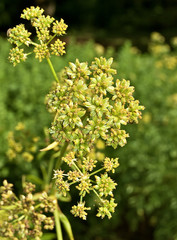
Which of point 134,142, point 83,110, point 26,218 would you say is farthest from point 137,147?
point 83,110

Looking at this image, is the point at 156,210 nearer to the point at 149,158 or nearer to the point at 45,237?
the point at 149,158

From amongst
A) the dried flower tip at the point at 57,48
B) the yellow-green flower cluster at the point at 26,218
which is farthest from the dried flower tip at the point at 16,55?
the yellow-green flower cluster at the point at 26,218

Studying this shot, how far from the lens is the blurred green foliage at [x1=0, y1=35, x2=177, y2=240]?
4234mm

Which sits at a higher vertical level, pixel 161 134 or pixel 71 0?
pixel 71 0

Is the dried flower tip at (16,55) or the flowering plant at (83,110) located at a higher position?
the dried flower tip at (16,55)

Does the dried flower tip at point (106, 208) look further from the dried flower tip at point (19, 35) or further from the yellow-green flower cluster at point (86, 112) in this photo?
the dried flower tip at point (19, 35)

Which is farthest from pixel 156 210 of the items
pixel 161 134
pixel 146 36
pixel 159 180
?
pixel 146 36

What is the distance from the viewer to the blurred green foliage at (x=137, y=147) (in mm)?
4234

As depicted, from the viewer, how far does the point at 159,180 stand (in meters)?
4.18

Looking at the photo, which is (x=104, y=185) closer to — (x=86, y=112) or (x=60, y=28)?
(x=86, y=112)

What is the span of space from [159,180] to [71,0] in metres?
10.2

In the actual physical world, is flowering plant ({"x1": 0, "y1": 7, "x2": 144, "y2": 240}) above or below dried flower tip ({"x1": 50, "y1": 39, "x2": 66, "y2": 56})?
below

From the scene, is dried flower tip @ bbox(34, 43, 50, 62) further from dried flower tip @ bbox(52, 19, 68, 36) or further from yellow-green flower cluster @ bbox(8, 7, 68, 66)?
dried flower tip @ bbox(52, 19, 68, 36)

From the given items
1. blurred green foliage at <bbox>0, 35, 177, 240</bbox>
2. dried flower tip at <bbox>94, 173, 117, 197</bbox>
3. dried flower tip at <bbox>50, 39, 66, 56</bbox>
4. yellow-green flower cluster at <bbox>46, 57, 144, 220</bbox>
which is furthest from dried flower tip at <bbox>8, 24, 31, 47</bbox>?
blurred green foliage at <bbox>0, 35, 177, 240</bbox>
